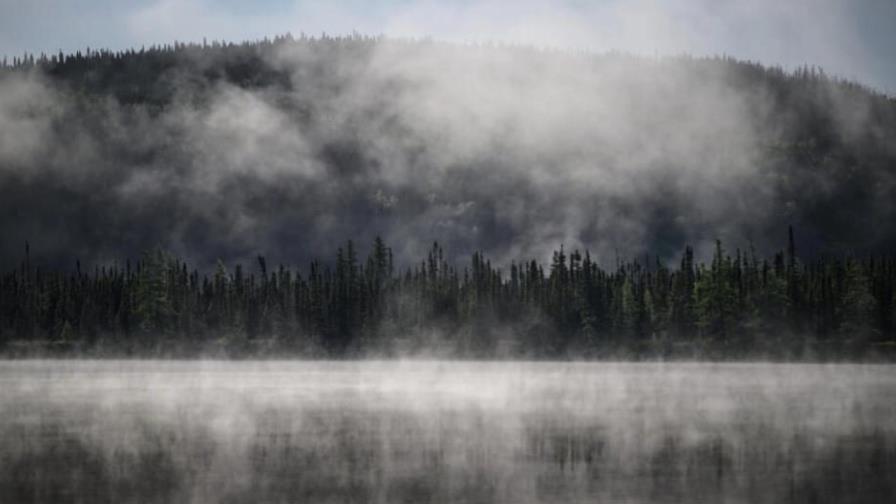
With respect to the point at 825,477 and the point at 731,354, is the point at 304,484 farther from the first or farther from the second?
the point at 731,354

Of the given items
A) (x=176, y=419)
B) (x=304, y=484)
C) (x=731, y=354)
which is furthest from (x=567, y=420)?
(x=731, y=354)

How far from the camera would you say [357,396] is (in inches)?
3425

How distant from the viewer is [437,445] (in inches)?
1914

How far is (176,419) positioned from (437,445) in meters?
20.3

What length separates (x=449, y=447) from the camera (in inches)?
1884

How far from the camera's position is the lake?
3616 centimetres

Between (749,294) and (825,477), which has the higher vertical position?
(749,294)

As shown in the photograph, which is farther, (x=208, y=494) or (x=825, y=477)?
(x=825, y=477)

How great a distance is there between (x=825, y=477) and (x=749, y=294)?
160 metres

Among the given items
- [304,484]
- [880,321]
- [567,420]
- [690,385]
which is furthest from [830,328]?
[304,484]

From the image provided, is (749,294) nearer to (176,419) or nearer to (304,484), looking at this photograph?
(176,419)

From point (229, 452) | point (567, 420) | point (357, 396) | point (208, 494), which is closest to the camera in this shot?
point (208, 494)

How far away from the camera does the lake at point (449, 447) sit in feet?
119

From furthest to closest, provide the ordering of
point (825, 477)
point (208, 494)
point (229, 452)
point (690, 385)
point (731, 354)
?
point (731, 354) < point (690, 385) < point (229, 452) < point (825, 477) < point (208, 494)
